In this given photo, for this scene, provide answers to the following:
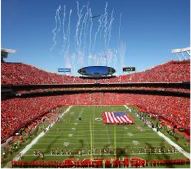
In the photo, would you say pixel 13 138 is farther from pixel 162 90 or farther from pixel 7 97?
pixel 162 90

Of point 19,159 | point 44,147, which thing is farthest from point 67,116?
point 19,159

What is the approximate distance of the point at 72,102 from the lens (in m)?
51.1

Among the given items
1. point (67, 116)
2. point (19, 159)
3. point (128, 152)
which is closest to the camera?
point (19, 159)

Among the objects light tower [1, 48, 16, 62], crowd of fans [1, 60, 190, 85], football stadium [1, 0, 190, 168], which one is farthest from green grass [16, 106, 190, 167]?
light tower [1, 48, 16, 62]

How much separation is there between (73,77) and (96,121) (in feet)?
111

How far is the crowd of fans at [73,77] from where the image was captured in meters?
44.5

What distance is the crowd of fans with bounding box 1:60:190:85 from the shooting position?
4453 centimetres

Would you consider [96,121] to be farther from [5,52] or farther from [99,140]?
[5,52]

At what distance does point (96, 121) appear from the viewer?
3108cm

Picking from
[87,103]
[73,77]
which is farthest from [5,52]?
[87,103]

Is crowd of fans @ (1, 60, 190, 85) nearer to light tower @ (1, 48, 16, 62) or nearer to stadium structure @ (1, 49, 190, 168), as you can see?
stadium structure @ (1, 49, 190, 168)

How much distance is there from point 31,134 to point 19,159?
7035 mm

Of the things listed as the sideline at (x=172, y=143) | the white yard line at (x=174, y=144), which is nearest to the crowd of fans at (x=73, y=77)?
the sideline at (x=172, y=143)

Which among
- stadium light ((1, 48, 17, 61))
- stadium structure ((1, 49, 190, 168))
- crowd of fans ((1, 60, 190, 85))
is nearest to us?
stadium structure ((1, 49, 190, 168))
